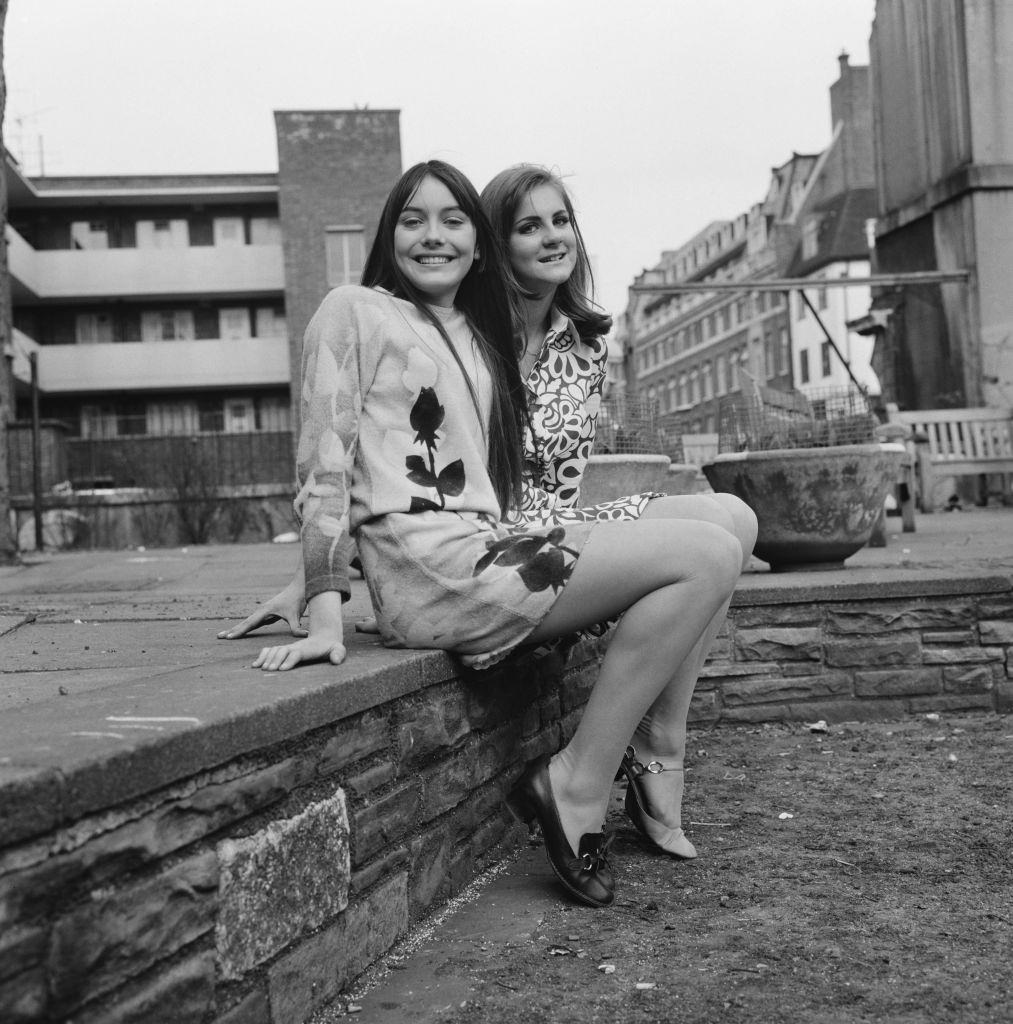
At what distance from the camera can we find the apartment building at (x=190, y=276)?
29.0 meters

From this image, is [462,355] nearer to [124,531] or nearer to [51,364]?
[124,531]

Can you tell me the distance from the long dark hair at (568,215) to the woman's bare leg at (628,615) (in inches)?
30.1

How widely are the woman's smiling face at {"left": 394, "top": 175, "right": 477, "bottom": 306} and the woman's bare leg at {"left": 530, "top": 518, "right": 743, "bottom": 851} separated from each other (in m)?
0.65

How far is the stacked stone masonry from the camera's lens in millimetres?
1281

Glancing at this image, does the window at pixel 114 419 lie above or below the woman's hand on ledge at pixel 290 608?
above

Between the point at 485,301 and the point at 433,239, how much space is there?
203mm

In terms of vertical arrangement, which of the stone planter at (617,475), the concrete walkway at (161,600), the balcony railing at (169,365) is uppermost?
the balcony railing at (169,365)

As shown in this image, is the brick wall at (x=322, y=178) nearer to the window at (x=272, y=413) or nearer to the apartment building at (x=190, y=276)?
the apartment building at (x=190, y=276)

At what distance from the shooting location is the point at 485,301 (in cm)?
272

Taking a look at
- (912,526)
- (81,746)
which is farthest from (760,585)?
(912,526)

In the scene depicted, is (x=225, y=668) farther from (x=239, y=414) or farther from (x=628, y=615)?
(x=239, y=414)

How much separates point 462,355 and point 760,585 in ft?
6.35

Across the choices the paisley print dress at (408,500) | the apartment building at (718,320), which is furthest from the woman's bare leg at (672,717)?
the apartment building at (718,320)

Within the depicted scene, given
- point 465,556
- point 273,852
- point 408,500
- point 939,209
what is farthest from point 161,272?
A: point 273,852
